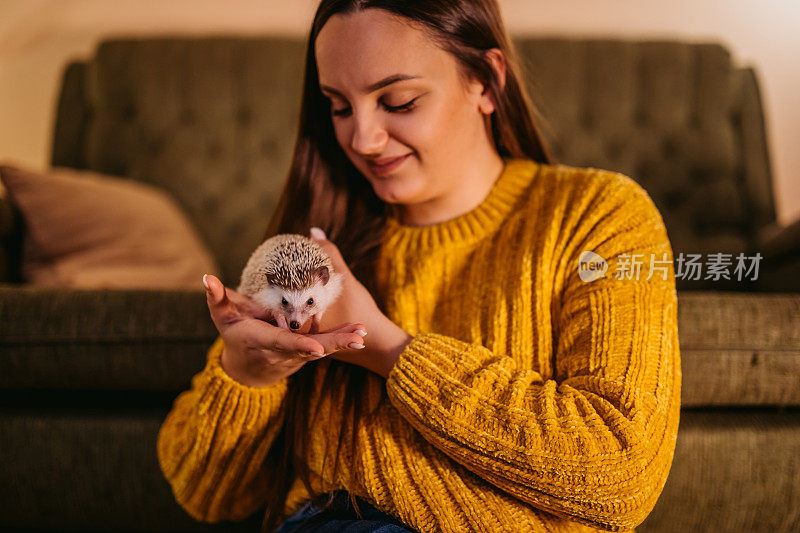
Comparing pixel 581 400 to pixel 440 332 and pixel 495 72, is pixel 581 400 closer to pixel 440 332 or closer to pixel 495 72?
pixel 440 332

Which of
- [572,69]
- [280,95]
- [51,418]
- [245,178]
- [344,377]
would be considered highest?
[572,69]

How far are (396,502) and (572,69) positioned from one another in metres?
1.99

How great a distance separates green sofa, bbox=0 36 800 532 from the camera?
3.70ft

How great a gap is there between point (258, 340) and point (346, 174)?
0.42m

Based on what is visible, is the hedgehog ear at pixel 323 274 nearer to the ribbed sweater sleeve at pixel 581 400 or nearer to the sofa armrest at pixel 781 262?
the ribbed sweater sleeve at pixel 581 400

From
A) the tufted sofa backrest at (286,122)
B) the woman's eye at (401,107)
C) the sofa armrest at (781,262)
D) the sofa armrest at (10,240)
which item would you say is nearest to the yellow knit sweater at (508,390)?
the woman's eye at (401,107)

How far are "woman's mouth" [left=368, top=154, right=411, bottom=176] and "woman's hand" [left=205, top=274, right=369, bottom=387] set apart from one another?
0.91ft

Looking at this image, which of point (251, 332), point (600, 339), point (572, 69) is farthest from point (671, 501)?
point (572, 69)

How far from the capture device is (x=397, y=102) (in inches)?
32.4

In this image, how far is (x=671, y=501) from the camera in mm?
1136

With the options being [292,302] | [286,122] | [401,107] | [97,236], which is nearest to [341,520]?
[292,302]

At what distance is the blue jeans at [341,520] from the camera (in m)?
0.77

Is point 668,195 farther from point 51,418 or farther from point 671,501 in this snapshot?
point 51,418

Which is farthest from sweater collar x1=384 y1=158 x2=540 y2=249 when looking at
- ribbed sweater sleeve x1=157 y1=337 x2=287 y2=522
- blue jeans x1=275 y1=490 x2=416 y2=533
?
blue jeans x1=275 y1=490 x2=416 y2=533
